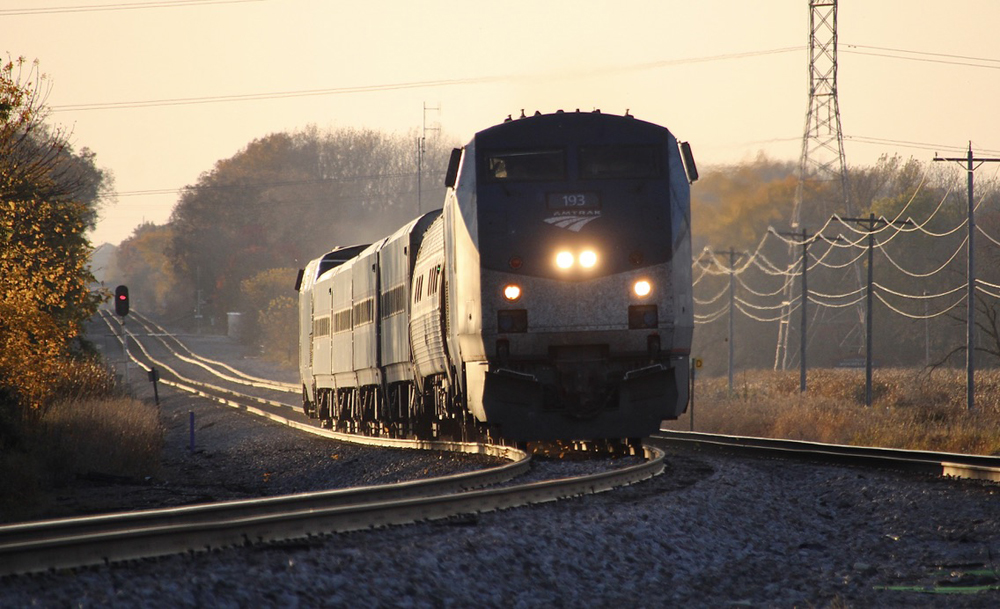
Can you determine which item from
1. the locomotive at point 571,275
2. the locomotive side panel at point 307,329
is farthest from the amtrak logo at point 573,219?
the locomotive side panel at point 307,329

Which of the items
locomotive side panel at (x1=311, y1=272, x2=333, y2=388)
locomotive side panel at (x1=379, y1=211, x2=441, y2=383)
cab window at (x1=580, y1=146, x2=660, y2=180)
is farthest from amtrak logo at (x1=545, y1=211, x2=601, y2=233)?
locomotive side panel at (x1=311, y1=272, x2=333, y2=388)

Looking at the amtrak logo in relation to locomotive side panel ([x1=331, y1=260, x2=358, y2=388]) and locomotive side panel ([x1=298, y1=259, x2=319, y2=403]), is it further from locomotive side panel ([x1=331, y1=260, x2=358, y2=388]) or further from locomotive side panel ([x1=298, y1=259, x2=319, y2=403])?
locomotive side panel ([x1=298, y1=259, x2=319, y2=403])

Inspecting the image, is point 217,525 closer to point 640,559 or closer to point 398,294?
point 640,559

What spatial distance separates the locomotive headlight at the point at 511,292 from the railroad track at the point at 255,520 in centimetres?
222

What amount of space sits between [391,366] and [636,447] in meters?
6.78

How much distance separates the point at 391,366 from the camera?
19.6 m

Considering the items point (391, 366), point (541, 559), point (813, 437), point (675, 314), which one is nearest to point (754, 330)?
point (813, 437)

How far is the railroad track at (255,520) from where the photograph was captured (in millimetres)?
5766

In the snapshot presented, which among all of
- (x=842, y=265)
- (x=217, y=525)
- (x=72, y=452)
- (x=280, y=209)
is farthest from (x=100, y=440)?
(x=280, y=209)

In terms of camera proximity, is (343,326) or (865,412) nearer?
(343,326)

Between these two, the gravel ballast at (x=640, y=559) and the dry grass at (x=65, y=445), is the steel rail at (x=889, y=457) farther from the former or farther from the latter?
the dry grass at (x=65, y=445)

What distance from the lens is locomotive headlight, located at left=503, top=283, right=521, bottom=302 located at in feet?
40.9

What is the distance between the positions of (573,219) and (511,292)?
3.67 feet

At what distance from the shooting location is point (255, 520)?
22.1 ft
